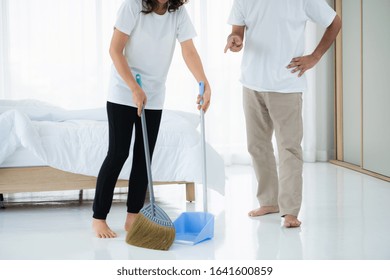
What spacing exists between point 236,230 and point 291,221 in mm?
267

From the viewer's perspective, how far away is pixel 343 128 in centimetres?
536

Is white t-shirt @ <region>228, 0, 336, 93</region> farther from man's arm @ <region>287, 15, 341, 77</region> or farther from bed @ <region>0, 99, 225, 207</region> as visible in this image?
bed @ <region>0, 99, 225, 207</region>

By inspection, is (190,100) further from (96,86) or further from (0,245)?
(0,245)

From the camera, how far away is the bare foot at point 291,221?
105 inches

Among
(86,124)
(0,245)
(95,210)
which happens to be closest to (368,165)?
(86,124)

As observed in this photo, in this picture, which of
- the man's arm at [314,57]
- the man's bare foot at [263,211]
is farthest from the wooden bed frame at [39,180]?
the man's arm at [314,57]

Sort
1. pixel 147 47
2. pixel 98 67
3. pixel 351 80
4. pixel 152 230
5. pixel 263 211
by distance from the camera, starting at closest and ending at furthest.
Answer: pixel 152 230 → pixel 147 47 → pixel 263 211 → pixel 351 80 → pixel 98 67

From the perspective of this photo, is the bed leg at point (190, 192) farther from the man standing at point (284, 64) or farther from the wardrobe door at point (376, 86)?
the wardrobe door at point (376, 86)

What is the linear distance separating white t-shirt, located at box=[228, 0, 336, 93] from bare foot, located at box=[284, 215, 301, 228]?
607 mm

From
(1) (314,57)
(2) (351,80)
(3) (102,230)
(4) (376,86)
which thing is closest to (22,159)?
(3) (102,230)

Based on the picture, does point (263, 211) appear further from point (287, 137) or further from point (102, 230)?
point (102, 230)

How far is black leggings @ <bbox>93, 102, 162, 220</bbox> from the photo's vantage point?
7.80ft

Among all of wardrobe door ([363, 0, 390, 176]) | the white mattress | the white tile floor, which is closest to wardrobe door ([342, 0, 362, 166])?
wardrobe door ([363, 0, 390, 176])

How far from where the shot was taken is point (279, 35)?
270 centimetres
